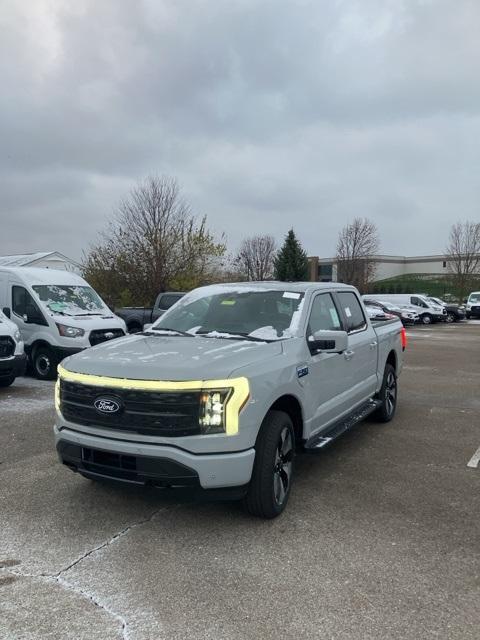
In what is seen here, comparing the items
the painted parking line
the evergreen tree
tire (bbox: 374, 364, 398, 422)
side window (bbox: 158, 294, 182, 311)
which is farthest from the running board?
the evergreen tree

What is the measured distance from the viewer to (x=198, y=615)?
2.83 meters

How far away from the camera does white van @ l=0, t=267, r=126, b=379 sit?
10.1 metres

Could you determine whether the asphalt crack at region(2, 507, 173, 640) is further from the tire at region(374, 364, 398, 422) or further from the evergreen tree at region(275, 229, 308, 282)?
the evergreen tree at region(275, 229, 308, 282)

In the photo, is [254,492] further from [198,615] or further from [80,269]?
[80,269]

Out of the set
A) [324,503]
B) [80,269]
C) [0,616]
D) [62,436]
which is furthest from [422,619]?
[80,269]

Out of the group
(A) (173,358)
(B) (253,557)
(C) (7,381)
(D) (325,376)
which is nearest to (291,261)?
(C) (7,381)

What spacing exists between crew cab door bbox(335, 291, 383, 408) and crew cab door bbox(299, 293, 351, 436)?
5.3 inches

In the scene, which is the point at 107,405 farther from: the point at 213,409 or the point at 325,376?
the point at 325,376

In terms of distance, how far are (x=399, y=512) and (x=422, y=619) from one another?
53.8 inches

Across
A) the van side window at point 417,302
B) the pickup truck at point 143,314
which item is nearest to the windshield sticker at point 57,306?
the pickup truck at point 143,314

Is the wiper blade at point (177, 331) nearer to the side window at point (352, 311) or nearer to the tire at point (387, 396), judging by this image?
the side window at point (352, 311)

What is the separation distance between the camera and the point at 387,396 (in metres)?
6.96

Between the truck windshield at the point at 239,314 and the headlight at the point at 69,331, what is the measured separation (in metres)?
5.07

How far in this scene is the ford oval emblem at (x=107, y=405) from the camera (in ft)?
12.1
